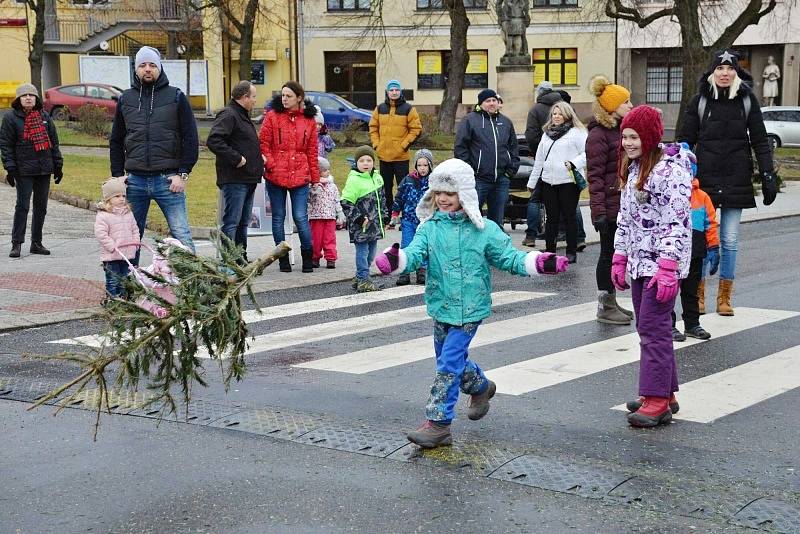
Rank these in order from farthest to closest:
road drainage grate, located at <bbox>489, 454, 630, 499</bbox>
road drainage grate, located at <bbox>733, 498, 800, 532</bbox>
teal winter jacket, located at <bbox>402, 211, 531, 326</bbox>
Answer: teal winter jacket, located at <bbox>402, 211, 531, 326</bbox> < road drainage grate, located at <bbox>489, 454, 630, 499</bbox> < road drainage grate, located at <bbox>733, 498, 800, 532</bbox>

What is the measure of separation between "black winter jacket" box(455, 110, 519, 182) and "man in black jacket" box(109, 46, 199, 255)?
3.34 metres

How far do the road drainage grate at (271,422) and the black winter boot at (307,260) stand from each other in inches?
226

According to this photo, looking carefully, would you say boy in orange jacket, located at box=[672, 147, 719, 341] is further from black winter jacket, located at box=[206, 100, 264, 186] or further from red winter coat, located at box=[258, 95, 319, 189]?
black winter jacket, located at box=[206, 100, 264, 186]

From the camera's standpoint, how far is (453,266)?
6.11m

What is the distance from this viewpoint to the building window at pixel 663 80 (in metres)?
52.0

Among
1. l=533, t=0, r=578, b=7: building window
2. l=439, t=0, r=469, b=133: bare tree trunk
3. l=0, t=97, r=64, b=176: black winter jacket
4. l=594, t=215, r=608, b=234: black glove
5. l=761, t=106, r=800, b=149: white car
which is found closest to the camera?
l=594, t=215, r=608, b=234: black glove

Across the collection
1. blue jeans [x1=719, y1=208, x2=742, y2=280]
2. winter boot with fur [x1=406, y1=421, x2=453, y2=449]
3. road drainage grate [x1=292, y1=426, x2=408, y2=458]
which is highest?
blue jeans [x1=719, y1=208, x2=742, y2=280]

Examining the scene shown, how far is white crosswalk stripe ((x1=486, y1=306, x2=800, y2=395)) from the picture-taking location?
7.43m

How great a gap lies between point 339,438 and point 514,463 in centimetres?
96

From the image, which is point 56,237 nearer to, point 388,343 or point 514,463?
point 388,343

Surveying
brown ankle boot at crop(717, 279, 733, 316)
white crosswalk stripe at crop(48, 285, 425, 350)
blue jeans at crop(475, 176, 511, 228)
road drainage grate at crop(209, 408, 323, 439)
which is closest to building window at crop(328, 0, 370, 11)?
blue jeans at crop(475, 176, 511, 228)

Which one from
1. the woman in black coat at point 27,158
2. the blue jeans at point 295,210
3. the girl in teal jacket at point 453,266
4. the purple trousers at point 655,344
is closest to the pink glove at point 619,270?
the purple trousers at point 655,344

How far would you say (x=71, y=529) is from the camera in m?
4.88

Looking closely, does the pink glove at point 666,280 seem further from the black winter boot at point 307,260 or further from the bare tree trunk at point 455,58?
the bare tree trunk at point 455,58
